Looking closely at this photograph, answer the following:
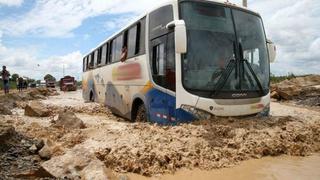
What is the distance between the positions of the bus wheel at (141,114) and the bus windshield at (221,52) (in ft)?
7.81

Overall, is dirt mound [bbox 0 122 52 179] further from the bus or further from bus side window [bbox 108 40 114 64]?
bus side window [bbox 108 40 114 64]

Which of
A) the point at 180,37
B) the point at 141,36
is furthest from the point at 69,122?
the point at 180,37

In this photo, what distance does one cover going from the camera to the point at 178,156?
22.6ft

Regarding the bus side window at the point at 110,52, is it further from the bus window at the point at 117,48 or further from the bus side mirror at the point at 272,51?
the bus side mirror at the point at 272,51

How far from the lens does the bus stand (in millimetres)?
8414

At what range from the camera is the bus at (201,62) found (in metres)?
8.41

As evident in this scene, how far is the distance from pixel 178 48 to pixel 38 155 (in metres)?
3.22

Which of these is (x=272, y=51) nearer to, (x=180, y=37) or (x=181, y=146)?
(x=180, y=37)

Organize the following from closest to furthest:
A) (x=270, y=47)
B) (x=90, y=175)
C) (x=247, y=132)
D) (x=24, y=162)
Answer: (x=90, y=175) < (x=24, y=162) < (x=247, y=132) < (x=270, y=47)

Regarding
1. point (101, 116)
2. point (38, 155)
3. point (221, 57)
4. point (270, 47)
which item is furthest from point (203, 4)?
point (101, 116)

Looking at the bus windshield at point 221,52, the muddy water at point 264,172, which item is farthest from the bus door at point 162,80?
the muddy water at point 264,172

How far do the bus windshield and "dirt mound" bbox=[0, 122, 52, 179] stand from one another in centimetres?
328

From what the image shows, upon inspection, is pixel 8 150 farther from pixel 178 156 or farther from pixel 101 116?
pixel 101 116

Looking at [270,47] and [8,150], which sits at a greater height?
[270,47]
